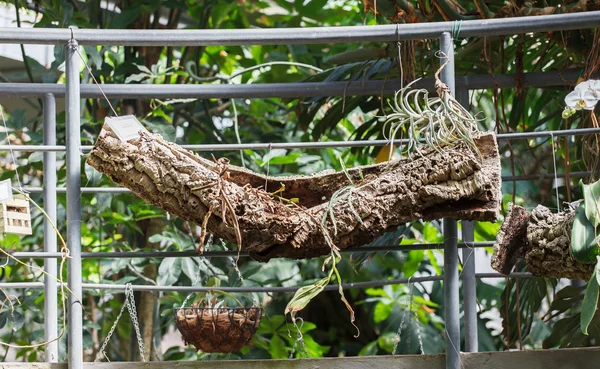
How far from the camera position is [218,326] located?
2061 mm

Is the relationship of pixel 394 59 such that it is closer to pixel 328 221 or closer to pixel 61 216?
pixel 328 221

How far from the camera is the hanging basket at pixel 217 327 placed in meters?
2.06

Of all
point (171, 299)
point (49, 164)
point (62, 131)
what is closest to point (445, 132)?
point (49, 164)

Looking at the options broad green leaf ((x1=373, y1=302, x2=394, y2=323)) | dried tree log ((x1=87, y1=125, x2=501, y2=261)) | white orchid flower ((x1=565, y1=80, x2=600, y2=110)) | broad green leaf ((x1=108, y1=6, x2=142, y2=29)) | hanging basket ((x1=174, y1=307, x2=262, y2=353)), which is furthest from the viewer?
broad green leaf ((x1=373, y1=302, x2=394, y2=323))

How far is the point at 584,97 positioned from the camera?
1707 millimetres

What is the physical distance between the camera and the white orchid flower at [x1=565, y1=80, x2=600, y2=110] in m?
1.71

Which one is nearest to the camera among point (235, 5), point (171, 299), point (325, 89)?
point (325, 89)

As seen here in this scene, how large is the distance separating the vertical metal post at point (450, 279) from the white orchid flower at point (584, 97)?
0.91 ft

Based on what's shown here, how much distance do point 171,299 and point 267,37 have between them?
1949 millimetres

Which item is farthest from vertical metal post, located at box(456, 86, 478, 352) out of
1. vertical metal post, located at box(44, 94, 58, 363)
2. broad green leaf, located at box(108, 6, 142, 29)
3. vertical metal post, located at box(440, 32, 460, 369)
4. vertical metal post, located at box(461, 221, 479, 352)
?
broad green leaf, located at box(108, 6, 142, 29)

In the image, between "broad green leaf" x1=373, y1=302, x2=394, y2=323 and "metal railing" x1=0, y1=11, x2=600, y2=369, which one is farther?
"broad green leaf" x1=373, y1=302, x2=394, y2=323

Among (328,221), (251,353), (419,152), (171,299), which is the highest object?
(419,152)

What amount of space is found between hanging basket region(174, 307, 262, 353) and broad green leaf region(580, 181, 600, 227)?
0.98m

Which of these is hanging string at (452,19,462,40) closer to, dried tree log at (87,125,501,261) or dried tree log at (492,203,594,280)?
dried tree log at (87,125,501,261)
